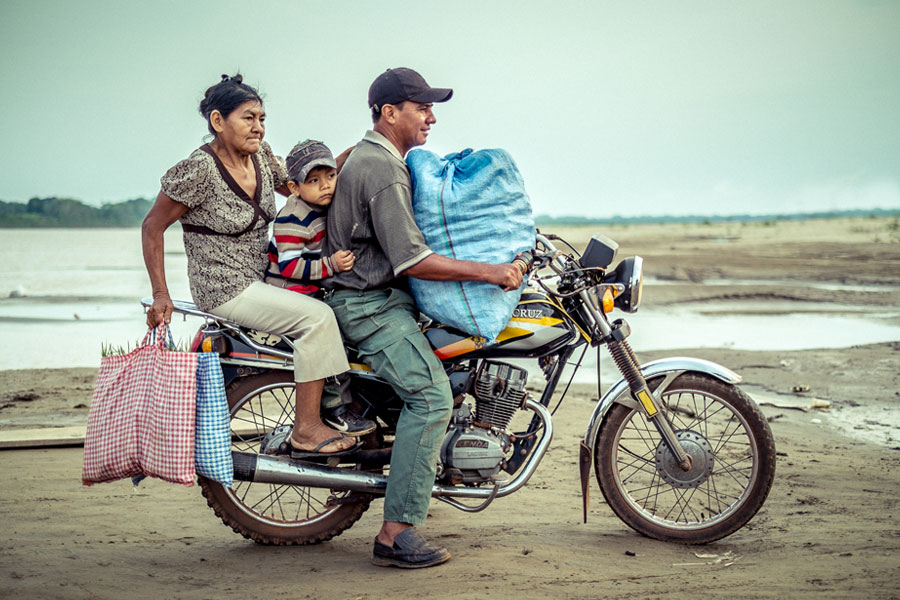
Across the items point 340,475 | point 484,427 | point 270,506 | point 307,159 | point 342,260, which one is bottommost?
point 270,506

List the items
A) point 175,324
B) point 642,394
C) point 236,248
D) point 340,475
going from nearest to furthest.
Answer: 1. point 236,248
2. point 340,475
3. point 642,394
4. point 175,324

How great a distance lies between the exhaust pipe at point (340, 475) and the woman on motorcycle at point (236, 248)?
119 mm

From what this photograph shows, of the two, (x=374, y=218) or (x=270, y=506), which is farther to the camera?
(x=270, y=506)

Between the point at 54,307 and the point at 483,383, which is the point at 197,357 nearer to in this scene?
the point at 483,383

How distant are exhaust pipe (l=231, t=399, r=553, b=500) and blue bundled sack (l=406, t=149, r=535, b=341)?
59cm

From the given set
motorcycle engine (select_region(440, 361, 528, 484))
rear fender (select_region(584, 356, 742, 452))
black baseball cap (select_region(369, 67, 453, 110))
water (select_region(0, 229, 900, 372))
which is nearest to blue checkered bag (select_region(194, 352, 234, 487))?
motorcycle engine (select_region(440, 361, 528, 484))

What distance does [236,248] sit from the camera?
3.97 meters

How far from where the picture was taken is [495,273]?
3.75m

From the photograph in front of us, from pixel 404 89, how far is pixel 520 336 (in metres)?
1.29

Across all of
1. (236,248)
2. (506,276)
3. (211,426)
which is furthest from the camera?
(236,248)

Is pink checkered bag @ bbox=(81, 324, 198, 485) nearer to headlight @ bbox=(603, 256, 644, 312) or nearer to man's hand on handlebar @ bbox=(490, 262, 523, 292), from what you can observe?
man's hand on handlebar @ bbox=(490, 262, 523, 292)

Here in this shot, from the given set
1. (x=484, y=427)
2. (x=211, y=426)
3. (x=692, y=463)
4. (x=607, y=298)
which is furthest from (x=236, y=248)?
(x=692, y=463)

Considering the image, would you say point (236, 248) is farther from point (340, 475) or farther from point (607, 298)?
point (607, 298)

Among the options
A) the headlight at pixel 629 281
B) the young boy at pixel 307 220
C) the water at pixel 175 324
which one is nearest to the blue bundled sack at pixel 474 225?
the young boy at pixel 307 220
